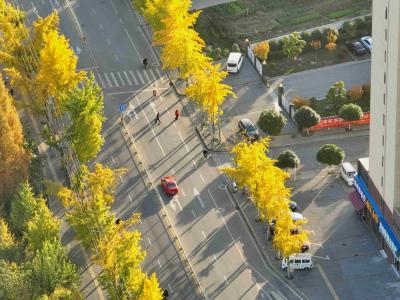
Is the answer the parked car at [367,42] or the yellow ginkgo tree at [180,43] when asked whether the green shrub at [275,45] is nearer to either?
the parked car at [367,42]

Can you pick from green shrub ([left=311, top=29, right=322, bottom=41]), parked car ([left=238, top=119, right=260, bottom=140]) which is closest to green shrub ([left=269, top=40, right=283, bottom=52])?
green shrub ([left=311, top=29, right=322, bottom=41])

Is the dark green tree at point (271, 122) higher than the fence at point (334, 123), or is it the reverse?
the dark green tree at point (271, 122)

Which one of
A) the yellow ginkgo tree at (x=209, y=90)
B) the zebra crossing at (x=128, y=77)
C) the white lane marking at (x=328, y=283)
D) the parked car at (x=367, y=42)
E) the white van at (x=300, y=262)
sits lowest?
the white lane marking at (x=328, y=283)

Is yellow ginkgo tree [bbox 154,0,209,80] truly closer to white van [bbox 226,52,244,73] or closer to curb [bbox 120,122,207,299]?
white van [bbox 226,52,244,73]

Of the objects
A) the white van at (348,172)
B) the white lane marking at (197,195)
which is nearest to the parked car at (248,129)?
the white lane marking at (197,195)

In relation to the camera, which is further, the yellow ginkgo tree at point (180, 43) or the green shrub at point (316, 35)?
the green shrub at point (316, 35)

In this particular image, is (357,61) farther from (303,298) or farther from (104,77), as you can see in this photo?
(303,298)
